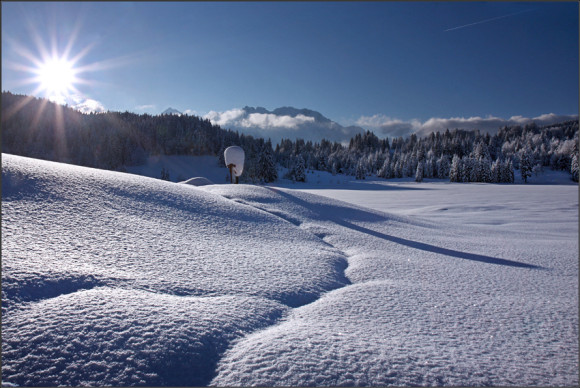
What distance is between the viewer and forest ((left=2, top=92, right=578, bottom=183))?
61.8 metres

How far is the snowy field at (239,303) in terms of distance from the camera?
1.50 meters

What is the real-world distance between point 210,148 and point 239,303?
305ft

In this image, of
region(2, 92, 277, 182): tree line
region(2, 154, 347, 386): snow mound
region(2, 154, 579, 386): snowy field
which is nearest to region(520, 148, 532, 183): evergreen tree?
region(2, 92, 277, 182): tree line

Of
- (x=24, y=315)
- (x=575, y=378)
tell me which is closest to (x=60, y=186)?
(x=24, y=315)

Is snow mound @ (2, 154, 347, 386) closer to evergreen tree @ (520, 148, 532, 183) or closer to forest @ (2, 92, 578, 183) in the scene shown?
forest @ (2, 92, 578, 183)

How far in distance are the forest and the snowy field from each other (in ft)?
183

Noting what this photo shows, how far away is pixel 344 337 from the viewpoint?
1.83 m

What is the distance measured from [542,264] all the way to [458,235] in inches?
107

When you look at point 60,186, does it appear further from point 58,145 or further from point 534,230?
point 58,145

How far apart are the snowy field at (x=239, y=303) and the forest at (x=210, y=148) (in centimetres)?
5584

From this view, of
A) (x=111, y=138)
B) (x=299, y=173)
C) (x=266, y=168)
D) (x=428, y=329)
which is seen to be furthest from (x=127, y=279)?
(x=111, y=138)

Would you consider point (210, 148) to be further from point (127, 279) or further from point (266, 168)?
point (127, 279)

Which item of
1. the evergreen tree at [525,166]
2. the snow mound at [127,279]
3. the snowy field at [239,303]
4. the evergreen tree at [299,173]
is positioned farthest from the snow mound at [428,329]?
the evergreen tree at [525,166]

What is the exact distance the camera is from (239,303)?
2.20 meters
